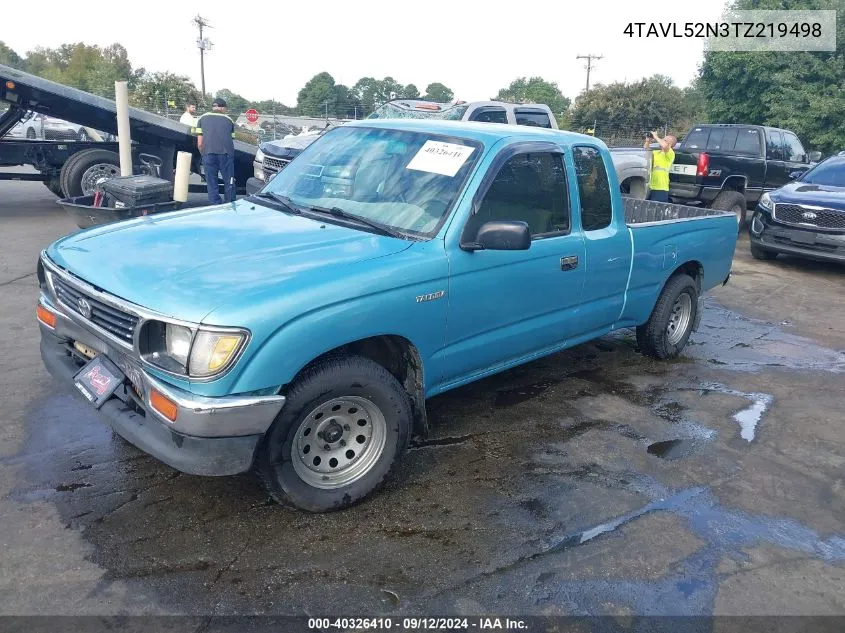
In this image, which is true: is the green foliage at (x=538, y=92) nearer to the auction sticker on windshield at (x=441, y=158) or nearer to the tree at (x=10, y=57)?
the tree at (x=10, y=57)

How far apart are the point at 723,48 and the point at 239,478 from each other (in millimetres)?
30381

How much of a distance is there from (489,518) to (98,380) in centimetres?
198

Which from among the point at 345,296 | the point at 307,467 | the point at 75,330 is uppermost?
the point at 345,296

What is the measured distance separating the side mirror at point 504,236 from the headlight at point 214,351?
1410mm

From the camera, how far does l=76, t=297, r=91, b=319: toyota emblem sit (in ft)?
11.1

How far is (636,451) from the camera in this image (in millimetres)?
4473

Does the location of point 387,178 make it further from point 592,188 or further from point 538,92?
point 538,92

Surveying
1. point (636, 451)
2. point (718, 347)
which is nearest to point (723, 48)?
point (718, 347)

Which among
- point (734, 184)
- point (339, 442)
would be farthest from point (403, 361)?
point (734, 184)

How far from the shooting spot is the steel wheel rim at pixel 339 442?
133 inches

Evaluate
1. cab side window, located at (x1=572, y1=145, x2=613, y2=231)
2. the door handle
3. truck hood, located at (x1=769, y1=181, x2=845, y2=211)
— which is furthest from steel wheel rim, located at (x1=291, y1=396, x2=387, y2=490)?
truck hood, located at (x1=769, y1=181, x2=845, y2=211)

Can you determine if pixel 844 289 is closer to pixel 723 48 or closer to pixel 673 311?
pixel 673 311

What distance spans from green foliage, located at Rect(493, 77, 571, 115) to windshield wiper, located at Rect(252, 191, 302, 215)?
223 ft

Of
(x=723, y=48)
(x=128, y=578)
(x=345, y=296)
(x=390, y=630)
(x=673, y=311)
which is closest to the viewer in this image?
(x=390, y=630)
